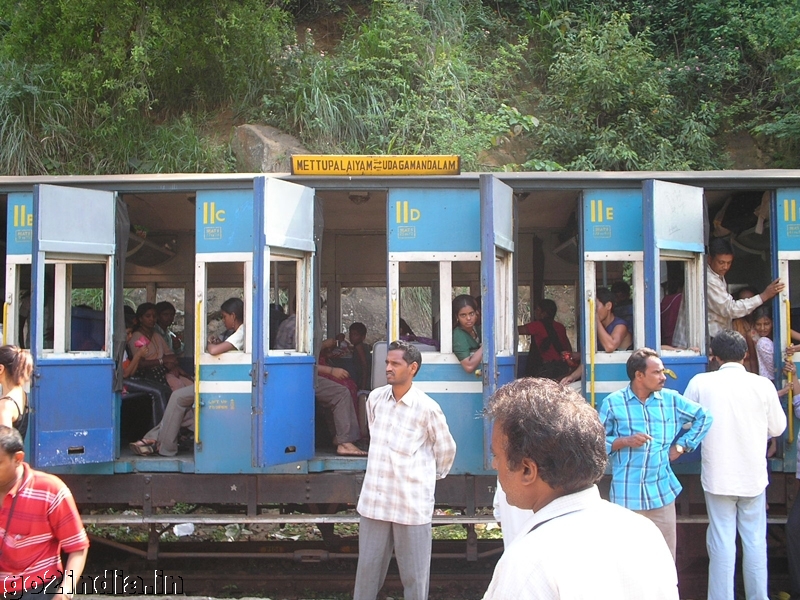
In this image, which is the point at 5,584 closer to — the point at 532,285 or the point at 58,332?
the point at 58,332

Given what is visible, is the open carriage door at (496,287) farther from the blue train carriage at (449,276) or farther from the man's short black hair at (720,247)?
the man's short black hair at (720,247)

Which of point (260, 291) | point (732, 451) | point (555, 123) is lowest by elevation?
point (732, 451)

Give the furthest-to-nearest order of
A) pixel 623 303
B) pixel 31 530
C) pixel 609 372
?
1. pixel 623 303
2. pixel 609 372
3. pixel 31 530

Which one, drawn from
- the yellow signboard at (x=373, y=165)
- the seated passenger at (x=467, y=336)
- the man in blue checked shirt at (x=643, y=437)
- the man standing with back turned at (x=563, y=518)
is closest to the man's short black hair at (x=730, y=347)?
the man in blue checked shirt at (x=643, y=437)

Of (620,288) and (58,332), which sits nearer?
(58,332)

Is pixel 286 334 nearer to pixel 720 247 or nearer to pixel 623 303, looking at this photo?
pixel 623 303

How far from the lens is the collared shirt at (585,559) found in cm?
153

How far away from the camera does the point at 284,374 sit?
5605 mm

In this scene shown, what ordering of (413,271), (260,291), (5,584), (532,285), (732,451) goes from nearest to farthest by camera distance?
(5,584) < (732,451) < (260,291) < (413,271) < (532,285)

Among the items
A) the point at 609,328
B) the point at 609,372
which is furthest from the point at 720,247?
the point at 609,372

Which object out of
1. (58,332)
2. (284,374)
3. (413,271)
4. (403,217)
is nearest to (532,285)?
(413,271)

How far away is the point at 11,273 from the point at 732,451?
545 cm

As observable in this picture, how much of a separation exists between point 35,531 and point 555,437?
90.1 inches

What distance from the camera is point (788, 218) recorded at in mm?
5957
